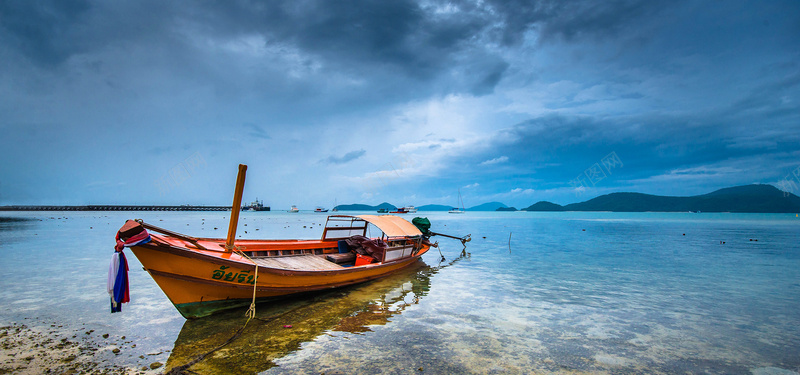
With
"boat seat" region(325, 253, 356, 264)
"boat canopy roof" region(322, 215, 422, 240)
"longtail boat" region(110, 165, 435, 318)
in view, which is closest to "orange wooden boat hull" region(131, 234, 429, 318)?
"longtail boat" region(110, 165, 435, 318)

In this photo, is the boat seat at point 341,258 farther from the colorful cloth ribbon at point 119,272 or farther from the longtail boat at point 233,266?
the colorful cloth ribbon at point 119,272

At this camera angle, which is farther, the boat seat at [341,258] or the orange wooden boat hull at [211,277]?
the boat seat at [341,258]

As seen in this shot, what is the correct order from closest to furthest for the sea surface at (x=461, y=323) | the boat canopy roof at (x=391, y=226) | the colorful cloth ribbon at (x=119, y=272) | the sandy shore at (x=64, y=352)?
the sandy shore at (x=64, y=352) < the sea surface at (x=461, y=323) < the colorful cloth ribbon at (x=119, y=272) < the boat canopy roof at (x=391, y=226)

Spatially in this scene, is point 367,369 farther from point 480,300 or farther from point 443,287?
point 443,287

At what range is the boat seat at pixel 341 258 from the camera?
47.4 feet

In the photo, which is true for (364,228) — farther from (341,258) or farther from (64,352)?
(64,352)

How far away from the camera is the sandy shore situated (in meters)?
6.09

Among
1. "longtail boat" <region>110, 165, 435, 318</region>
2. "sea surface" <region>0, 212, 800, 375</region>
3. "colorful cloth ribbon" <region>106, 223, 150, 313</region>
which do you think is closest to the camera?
"sea surface" <region>0, 212, 800, 375</region>

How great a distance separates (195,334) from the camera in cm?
812

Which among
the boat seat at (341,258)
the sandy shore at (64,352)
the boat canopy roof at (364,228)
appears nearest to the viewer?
the sandy shore at (64,352)

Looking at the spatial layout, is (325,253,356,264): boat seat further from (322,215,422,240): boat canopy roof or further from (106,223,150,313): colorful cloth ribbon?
(106,223,150,313): colorful cloth ribbon

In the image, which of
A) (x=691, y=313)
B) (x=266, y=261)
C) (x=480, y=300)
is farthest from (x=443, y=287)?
(x=691, y=313)

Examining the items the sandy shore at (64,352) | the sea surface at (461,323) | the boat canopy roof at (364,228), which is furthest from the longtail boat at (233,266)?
the sandy shore at (64,352)

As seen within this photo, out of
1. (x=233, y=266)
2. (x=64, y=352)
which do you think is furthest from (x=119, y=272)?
(x=233, y=266)
